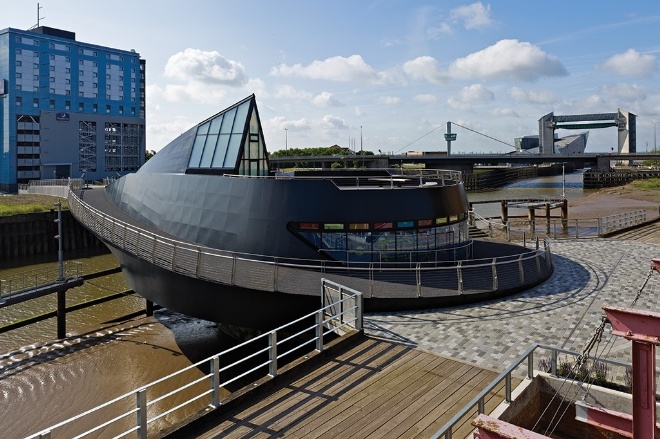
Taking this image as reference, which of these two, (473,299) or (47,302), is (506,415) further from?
(47,302)

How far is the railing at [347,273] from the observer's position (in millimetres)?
14219

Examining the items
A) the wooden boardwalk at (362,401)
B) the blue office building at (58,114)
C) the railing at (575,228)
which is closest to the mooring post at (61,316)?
the wooden boardwalk at (362,401)

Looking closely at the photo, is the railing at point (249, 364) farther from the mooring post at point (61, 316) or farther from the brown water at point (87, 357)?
the mooring post at point (61, 316)

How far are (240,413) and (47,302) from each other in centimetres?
2205

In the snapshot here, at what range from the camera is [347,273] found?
16.0 m

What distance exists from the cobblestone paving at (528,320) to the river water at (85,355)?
23.5 feet

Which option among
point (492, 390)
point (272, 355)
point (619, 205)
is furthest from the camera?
point (619, 205)

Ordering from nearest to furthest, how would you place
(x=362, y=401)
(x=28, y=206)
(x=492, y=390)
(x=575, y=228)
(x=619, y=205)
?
(x=362, y=401), (x=492, y=390), (x=575, y=228), (x=28, y=206), (x=619, y=205)

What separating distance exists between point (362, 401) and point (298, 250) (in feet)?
28.4

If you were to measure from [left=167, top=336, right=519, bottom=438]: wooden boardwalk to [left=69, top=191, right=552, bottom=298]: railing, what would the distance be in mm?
4067

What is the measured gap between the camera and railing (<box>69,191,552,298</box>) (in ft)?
46.6

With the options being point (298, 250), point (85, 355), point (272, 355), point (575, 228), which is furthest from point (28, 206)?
point (575, 228)

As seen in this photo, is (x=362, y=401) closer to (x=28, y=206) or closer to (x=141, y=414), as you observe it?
(x=141, y=414)

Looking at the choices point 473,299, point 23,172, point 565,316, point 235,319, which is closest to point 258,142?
point 235,319
